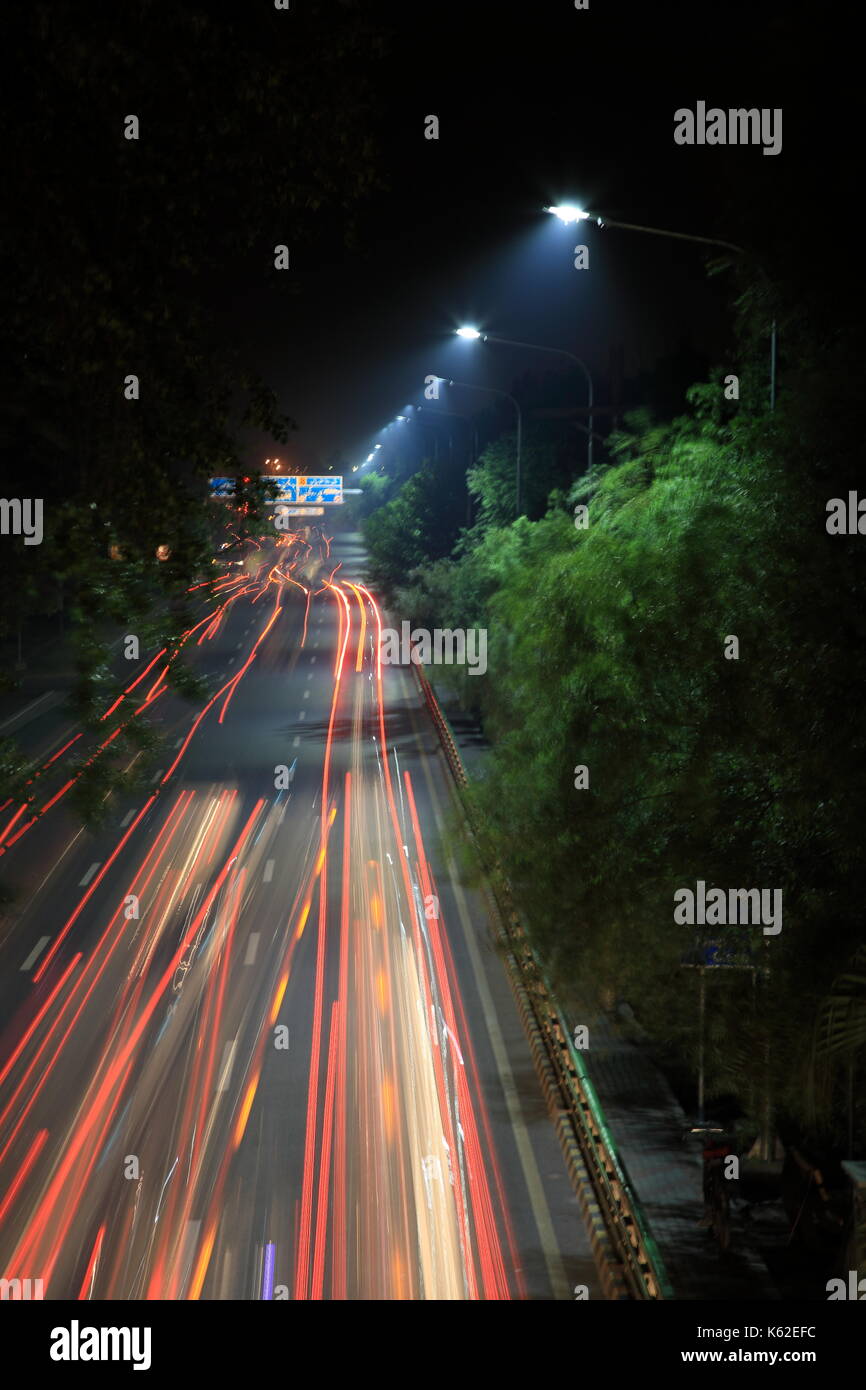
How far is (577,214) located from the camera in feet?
52.8

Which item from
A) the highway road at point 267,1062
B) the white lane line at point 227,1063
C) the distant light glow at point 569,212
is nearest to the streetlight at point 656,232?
the distant light glow at point 569,212

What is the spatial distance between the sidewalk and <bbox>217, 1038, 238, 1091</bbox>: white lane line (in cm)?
418

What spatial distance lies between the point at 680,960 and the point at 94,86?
863 cm

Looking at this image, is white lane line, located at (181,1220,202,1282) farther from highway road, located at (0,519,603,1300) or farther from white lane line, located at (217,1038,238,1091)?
white lane line, located at (217,1038,238,1091)

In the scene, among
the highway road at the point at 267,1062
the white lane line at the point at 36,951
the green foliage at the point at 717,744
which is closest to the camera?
the green foliage at the point at 717,744

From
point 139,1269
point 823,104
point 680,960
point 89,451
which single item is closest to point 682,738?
point 680,960

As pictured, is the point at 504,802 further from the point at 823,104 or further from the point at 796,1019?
the point at 823,104

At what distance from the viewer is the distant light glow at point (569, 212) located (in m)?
16.0

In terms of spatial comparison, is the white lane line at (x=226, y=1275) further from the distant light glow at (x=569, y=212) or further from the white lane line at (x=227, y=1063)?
the distant light glow at (x=569, y=212)

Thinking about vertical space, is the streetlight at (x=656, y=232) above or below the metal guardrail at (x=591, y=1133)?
above

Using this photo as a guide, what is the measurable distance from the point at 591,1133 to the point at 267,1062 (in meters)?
5.22

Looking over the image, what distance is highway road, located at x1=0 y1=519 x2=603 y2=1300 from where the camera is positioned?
12.6 metres

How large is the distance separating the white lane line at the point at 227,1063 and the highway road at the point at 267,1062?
0.12ft
